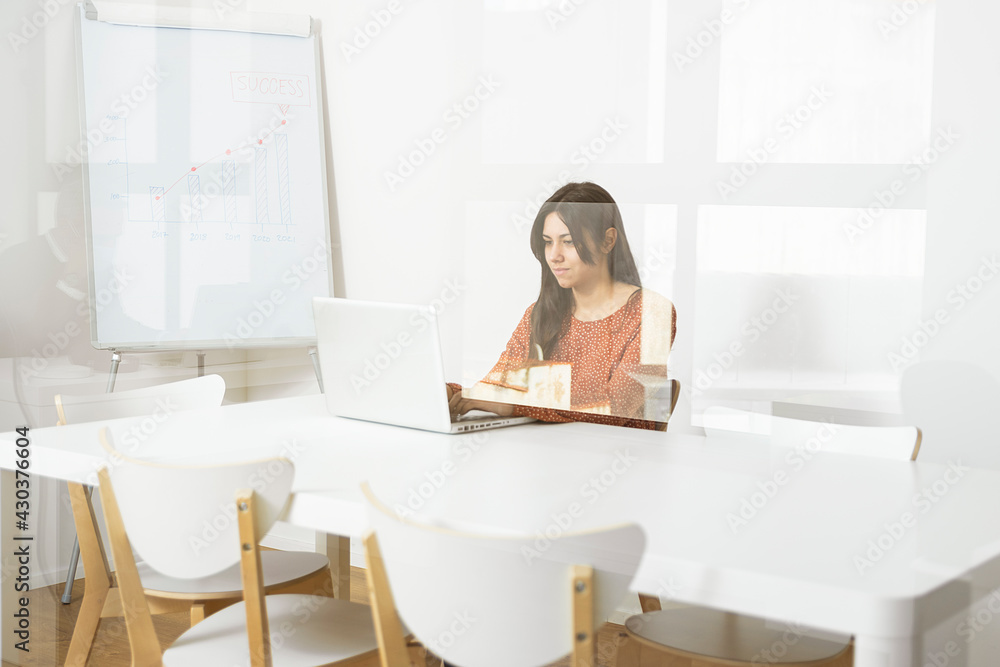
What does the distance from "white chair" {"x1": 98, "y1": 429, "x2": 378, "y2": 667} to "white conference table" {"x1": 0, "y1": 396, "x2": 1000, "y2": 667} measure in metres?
0.09

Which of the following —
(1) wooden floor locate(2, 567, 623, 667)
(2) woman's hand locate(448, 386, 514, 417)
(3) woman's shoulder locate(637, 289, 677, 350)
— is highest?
(3) woman's shoulder locate(637, 289, 677, 350)

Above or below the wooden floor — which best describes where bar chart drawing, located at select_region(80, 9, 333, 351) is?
above

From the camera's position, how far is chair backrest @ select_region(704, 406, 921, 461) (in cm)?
176

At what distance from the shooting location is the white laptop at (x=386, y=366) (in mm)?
1801

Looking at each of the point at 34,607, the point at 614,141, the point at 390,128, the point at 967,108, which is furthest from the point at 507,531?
the point at 390,128

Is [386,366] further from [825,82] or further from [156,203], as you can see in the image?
[156,203]

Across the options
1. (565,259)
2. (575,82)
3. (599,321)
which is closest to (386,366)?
(599,321)

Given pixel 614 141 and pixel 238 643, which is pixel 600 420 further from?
pixel 238 643

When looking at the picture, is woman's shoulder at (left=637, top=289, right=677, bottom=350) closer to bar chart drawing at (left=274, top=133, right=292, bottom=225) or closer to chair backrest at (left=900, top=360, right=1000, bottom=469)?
chair backrest at (left=900, top=360, right=1000, bottom=469)

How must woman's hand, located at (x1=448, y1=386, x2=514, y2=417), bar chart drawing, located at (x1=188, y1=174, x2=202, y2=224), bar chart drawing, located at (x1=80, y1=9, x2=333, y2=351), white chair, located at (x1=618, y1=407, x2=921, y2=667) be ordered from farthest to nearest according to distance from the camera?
bar chart drawing, located at (x1=188, y1=174, x2=202, y2=224), bar chart drawing, located at (x1=80, y1=9, x2=333, y2=351), woman's hand, located at (x1=448, y1=386, x2=514, y2=417), white chair, located at (x1=618, y1=407, x2=921, y2=667)

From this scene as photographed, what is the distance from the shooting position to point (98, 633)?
77.5 inches

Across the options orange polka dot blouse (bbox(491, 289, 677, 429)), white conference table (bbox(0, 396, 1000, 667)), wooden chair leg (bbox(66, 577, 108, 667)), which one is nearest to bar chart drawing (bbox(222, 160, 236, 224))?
white conference table (bbox(0, 396, 1000, 667))

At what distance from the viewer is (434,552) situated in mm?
1078

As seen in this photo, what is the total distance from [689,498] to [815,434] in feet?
2.02
